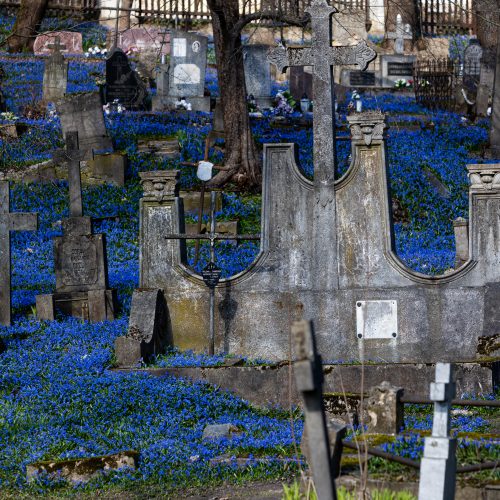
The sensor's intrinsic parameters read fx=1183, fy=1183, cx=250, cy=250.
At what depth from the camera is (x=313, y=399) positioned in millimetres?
5270

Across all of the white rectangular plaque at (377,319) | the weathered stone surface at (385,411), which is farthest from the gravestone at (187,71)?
the weathered stone surface at (385,411)

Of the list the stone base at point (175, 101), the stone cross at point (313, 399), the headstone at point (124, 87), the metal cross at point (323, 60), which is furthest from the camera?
the stone base at point (175, 101)

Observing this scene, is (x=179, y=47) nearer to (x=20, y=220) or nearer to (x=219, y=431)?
(x=20, y=220)

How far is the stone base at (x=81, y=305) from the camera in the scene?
16.0 m

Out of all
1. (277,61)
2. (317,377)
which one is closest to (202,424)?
(277,61)

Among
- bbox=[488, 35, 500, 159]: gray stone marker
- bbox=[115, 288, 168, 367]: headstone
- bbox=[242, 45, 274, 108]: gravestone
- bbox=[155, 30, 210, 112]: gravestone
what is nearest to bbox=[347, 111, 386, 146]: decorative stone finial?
bbox=[115, 288, 168, 367]: headstone

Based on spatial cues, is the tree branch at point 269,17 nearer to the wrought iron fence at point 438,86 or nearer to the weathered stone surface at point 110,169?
the weathered stone surface at point 110,169

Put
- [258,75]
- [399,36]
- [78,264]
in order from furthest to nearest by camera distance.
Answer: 1. [399,36]
2. [258,75]
3. [78,264]

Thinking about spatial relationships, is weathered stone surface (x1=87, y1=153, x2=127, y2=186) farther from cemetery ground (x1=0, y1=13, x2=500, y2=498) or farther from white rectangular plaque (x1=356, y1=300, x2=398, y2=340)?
white rectangular plaque (x1=356, y1=300, x2=398, y2=340)

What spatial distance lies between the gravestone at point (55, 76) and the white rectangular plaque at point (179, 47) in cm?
284

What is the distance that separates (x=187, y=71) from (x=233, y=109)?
7.86 m

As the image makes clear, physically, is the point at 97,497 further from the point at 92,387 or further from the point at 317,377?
the point at 317,377

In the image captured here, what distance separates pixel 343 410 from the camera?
11.6 m

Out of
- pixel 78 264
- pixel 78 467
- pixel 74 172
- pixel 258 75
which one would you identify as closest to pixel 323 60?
pixel 74 172
